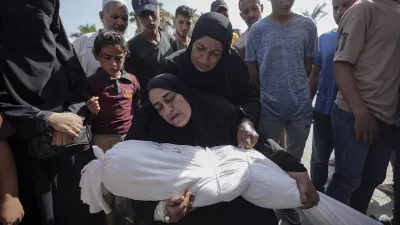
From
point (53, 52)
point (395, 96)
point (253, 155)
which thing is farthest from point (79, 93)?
point (395, 96)

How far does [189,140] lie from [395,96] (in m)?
1.35

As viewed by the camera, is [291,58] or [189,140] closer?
[189,140]

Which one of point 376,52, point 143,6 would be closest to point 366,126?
point 376,52

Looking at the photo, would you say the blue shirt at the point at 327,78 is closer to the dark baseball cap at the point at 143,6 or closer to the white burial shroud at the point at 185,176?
the white burial shroud at the point at 185,176

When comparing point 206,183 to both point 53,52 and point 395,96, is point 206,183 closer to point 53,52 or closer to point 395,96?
point 53,52

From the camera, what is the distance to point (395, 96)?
5.98 ft

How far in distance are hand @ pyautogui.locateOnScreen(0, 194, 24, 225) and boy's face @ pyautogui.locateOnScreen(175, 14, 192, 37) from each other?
289cm

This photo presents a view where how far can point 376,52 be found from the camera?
70.1 inches

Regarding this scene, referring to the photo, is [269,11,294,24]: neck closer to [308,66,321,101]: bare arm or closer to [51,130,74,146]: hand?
[308,66,321,101]: bare arm

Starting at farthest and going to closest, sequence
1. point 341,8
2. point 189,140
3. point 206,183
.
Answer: point 341,8 → point 189,140 → point 206,183

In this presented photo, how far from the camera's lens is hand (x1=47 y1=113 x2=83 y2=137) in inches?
52.9

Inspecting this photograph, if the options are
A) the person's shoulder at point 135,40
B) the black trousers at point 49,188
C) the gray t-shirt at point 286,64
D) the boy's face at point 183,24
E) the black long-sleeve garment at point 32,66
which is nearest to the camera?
the black long-sleeve garment at point 32,66

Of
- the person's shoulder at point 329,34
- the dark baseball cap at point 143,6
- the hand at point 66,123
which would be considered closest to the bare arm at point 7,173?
the hand at point 66,123

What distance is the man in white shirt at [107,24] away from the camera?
9.02 ft
